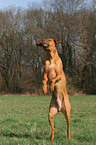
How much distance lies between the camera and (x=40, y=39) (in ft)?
92.6

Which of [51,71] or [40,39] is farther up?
[40,39]

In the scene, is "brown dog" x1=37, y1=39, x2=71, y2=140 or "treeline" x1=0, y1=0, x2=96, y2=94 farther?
"treeline" x1=0, y1=0, x2=96, y2=94

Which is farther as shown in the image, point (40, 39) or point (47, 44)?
point (40, 39)

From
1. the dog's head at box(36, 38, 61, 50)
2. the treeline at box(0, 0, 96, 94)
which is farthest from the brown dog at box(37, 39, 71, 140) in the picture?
the treeline at box(0, 0, 96, 94)

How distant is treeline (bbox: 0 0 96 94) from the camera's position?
27.9 m

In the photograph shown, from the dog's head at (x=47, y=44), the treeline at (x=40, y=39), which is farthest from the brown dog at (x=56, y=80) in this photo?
the treeline at (x=40, y=39)

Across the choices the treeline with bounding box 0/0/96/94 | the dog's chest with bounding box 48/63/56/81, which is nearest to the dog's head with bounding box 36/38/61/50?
the dog's chest with bounding box 48/63/56/81

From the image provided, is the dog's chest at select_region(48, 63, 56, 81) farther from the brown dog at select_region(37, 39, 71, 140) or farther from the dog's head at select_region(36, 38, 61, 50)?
the dog's head at select_region(36, 38, 61, 50)

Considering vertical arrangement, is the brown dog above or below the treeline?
below

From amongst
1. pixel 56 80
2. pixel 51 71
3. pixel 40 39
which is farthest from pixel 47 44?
pixel 40 39

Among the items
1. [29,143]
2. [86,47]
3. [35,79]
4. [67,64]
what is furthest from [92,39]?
[29,143]

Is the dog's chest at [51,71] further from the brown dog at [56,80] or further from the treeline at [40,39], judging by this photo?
the treeline at [40,39]

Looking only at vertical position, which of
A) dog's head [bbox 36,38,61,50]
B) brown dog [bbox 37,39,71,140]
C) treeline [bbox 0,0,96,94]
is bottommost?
brown dog [bbox 37,39,71,140]

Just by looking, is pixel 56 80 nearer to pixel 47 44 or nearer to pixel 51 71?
pixel 51 71
